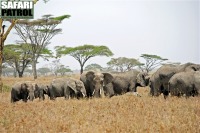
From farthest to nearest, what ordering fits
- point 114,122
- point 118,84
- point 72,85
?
point 118,84
point 72,85
point 114,122

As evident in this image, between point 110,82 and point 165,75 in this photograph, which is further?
point 110,82

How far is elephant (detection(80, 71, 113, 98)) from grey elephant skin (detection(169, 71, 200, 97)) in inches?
140

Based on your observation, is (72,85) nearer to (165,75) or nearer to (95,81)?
(95,81)

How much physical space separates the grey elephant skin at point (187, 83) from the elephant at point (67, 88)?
443cm

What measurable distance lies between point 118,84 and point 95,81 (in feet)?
7.42

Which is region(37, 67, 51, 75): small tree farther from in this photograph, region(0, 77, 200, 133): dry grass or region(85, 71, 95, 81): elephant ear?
region(0, 77, 200, 133): dry grass

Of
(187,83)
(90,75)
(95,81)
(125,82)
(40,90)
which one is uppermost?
(90,75)

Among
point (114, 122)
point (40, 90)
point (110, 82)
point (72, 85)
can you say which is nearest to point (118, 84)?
point (110, 82)

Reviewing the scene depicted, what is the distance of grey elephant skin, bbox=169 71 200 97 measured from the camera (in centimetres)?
1257

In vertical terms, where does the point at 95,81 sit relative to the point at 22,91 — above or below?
above

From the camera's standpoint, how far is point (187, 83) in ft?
41.9

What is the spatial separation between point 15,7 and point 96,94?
601cm

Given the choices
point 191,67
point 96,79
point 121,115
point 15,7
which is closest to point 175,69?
point 191,67

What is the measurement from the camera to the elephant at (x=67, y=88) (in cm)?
1577
